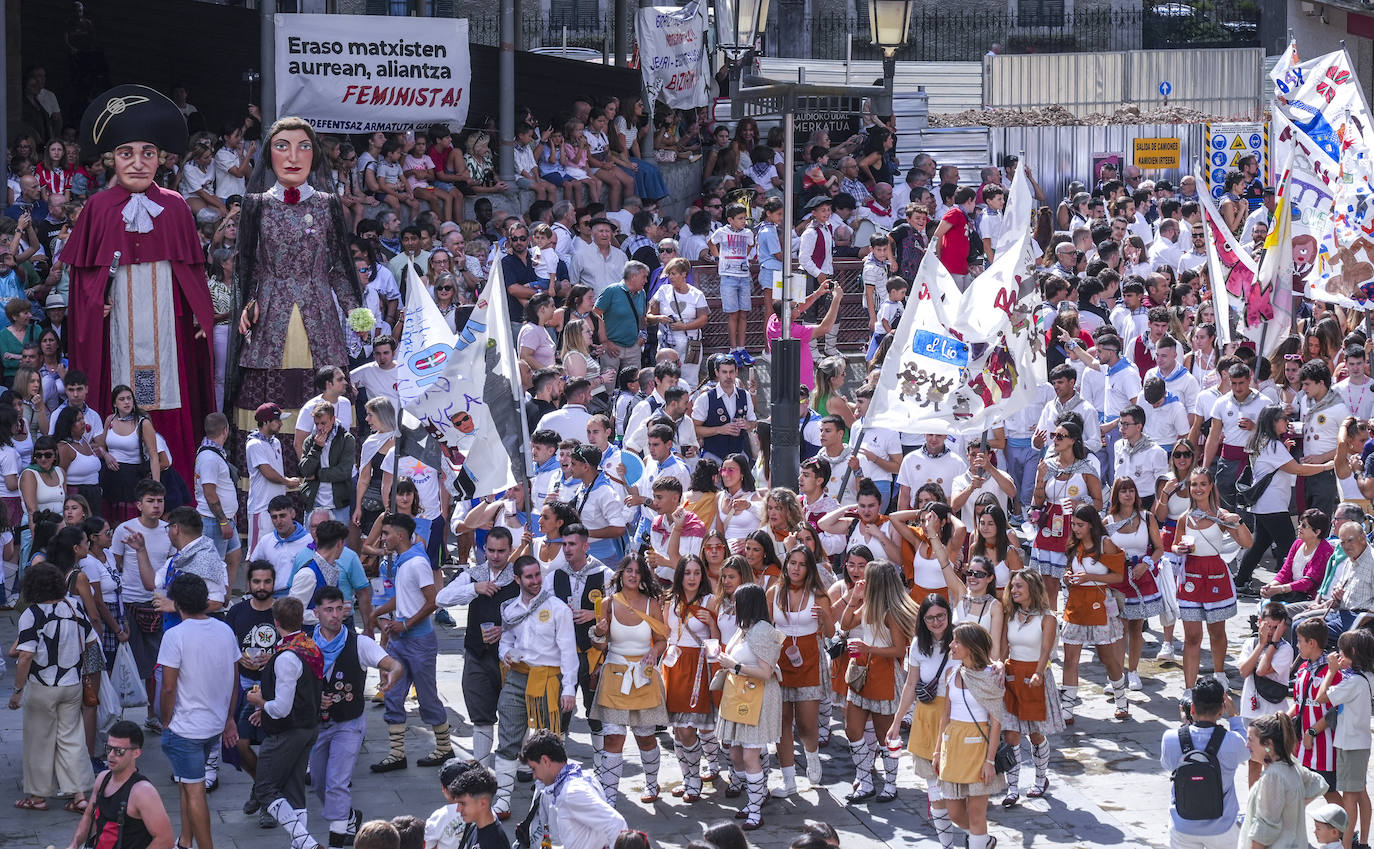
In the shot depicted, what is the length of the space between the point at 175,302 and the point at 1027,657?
7893mm

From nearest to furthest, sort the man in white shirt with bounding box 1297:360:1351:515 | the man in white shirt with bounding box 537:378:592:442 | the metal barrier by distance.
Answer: the man in white shirt with bounding box 537:378:592:442
the man in white shirt with bounding box 1297:360:1351:515
the metal barrier

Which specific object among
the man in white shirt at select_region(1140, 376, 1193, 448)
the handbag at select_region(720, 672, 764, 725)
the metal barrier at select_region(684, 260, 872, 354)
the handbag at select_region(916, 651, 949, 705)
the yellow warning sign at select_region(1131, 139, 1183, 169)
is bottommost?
the handbag at select_region(720, 672, 764, 725)

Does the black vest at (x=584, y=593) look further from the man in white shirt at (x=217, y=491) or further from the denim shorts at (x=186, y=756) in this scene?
the man in white shirt at (x=217, y=491)

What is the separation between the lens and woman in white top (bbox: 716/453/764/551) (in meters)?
12.0

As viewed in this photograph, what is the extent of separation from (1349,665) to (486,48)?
16.8 meters

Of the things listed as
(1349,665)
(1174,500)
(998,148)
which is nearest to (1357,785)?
(1349,665)

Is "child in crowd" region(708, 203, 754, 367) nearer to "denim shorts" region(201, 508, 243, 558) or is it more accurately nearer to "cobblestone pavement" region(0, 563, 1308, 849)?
"denim shorts" region(201, 508, 243, 558)

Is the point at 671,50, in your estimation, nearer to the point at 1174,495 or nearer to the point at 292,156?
the point at 292,156

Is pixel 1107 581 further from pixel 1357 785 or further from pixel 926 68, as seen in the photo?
pixel 926 68

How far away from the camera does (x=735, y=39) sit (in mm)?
13266

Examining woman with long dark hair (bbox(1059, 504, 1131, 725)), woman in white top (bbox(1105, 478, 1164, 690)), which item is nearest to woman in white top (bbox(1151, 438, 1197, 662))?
woman in white top (bbox(1105, 478, 1164, 690))

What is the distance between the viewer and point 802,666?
1074 centimetres

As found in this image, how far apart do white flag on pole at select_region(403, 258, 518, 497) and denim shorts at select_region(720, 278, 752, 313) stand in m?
6.61

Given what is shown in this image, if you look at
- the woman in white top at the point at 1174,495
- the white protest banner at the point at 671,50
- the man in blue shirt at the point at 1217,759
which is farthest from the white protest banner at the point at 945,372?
the white protest banner at the point at 671,50
